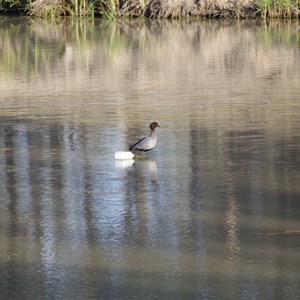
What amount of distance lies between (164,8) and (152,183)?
29513 mm

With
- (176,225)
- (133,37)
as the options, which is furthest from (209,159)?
(133,37)

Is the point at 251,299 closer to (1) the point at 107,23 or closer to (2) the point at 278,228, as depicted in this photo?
(2) the point at 278,228

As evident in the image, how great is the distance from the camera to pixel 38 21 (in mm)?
39812

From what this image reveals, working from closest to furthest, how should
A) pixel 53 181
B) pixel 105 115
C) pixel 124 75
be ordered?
1. pixel 53 181
2. pixel 105 115
3. pixel 124 75

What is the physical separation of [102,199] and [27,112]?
236 inches

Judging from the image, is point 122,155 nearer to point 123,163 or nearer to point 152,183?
point 123,163

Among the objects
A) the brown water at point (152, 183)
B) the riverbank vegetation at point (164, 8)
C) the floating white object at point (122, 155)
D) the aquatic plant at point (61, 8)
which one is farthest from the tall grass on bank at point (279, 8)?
the floating white object at point (122, 155)

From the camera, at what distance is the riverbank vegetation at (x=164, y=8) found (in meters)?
38.0

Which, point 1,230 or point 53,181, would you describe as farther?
point 53,181

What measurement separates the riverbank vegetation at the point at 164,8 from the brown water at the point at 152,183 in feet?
52.3

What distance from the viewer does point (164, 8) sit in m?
39.8

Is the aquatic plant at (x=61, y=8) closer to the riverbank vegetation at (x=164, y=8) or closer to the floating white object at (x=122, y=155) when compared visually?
the riverbank vegetation at (x=164, y=8)

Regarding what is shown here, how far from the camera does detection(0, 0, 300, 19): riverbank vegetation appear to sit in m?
38.0

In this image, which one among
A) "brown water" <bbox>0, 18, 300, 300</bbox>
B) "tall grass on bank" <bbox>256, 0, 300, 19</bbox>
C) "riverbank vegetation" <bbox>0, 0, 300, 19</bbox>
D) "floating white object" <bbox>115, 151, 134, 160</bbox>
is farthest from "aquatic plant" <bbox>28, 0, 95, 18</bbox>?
"floating white object" <bbox>115, 151, 134, 160</bbox>
